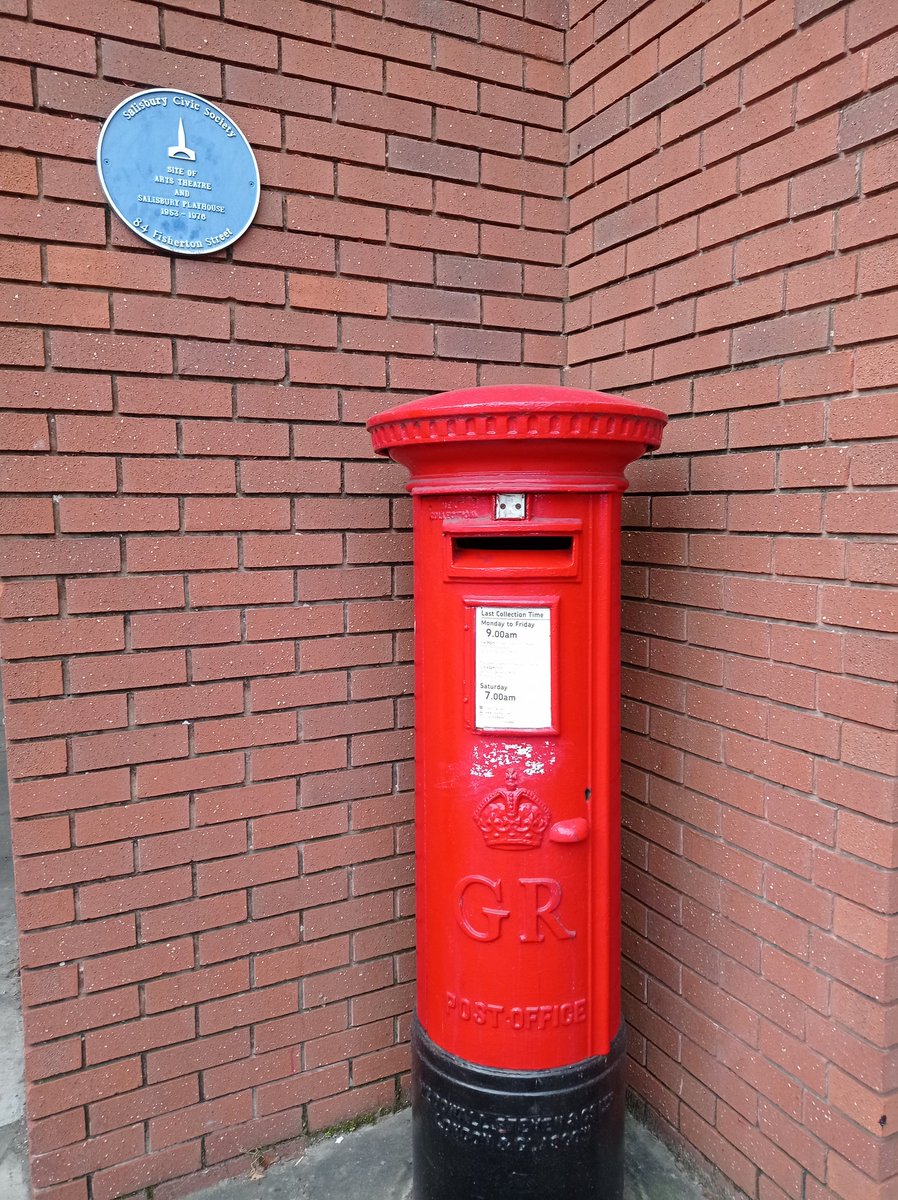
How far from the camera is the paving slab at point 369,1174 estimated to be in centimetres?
251

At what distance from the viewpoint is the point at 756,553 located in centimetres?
226

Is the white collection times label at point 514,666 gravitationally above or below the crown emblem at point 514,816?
above

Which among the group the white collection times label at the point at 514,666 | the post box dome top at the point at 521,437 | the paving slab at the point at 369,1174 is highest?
the post box dome top at the point at 521,437

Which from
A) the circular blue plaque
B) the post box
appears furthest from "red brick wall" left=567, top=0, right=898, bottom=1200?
the circular blue plaque

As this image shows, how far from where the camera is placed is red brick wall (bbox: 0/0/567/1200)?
7.39 feet

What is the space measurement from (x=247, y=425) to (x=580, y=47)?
1750 mm

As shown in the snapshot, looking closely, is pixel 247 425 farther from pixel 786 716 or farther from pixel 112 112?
pixel 786 716

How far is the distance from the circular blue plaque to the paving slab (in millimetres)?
2865

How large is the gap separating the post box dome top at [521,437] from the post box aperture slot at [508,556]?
132mm

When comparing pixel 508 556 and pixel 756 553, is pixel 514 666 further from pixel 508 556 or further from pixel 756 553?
pixel 756 553

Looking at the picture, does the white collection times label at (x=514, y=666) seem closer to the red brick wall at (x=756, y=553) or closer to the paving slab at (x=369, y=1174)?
the red brick wall at (x=756, y=553)

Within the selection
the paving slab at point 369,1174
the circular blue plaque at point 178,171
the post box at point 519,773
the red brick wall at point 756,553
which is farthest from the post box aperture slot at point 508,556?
the paving slab at point 369,1174

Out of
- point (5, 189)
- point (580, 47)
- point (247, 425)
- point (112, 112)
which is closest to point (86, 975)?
point (247, 425)

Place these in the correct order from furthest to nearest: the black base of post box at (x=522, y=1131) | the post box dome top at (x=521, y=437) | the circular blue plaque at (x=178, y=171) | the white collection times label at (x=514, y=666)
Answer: the circular blue plaque at (x=178, y=171), the black base of post box at (x=522, y=1131), the white collection times label at (x=514, y=666), the post box dome top at (x=521, y=437)
